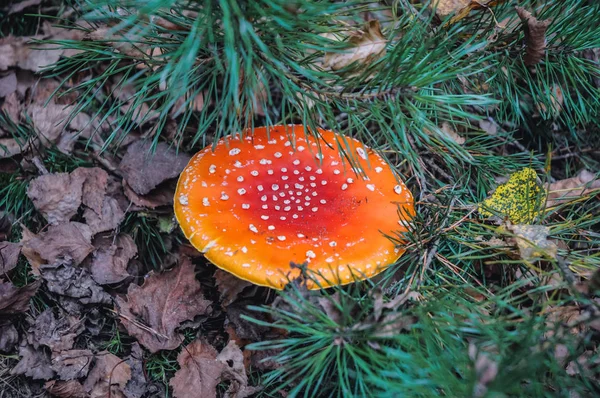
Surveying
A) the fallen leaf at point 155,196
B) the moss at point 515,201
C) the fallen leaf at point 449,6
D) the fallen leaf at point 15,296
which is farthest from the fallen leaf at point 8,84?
the moss at point 515,201

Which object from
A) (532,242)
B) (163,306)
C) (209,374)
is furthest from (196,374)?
(532,242)

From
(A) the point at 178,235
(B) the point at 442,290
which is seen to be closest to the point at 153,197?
(A) the point at 178,235

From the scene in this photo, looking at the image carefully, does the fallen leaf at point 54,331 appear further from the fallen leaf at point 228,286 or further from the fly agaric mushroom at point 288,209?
the fly agaric mushroom at point 288,209

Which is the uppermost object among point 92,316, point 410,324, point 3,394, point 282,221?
point 410,324

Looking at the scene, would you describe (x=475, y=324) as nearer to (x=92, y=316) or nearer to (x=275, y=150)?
(x=275, y=150)

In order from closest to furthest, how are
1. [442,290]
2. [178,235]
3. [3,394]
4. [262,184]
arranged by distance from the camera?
[442,290]
[3,394]
[262,184]
[178,235]

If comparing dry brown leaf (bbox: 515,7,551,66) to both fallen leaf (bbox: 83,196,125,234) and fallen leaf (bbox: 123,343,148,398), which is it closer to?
fallen leaf (bbox: 83,196,125,234)
